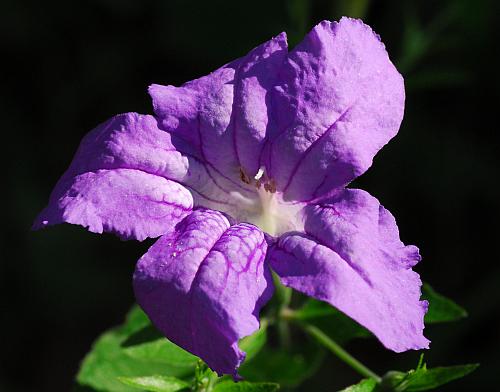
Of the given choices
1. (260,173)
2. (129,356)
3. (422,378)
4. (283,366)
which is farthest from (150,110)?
(422,378)

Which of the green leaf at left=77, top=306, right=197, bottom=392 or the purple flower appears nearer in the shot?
the purple flower

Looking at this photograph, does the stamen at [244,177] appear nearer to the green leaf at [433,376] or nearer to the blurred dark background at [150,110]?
the green leaf at [433,376]

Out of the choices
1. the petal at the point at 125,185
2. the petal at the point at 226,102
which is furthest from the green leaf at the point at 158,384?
the petal at the point at 226,102

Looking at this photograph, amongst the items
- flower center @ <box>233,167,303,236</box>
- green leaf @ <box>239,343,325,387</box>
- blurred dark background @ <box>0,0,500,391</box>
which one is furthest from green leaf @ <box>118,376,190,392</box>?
blurred dark background @ <box>0,0,500,391</box>

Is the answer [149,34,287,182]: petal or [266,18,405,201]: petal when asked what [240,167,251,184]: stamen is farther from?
[266,18,405,201]: petal

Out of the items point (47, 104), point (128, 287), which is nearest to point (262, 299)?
point (128, 287)

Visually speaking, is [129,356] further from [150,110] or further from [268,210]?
[150,110]
